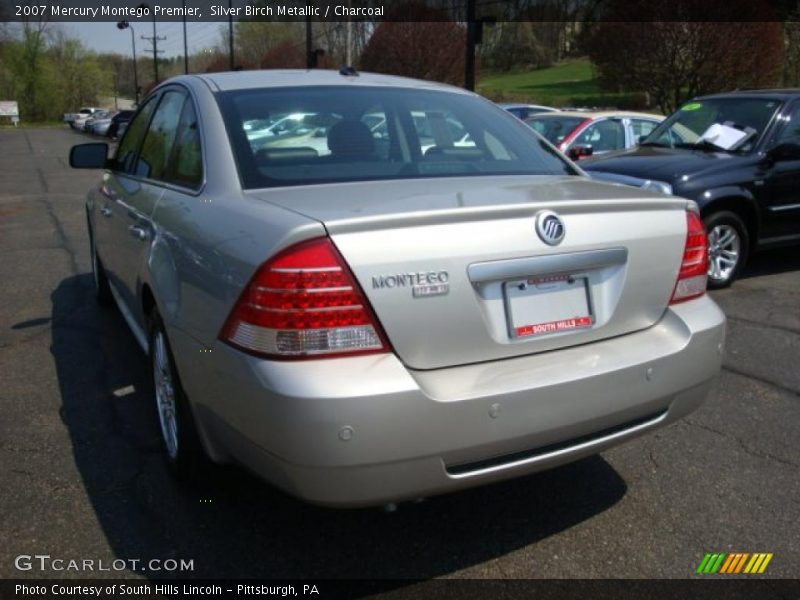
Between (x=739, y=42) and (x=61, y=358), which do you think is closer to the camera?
(x=61, y=358)

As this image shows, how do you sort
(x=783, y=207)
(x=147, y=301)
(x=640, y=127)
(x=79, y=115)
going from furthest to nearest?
(x=79, y=115) < (x=640, y=127) < (x=783, y=207) < (x=147, y=301)

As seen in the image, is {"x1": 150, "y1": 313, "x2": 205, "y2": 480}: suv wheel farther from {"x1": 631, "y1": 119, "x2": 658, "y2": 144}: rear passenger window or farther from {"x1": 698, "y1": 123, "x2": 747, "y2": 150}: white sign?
{"x1": 631, "y1": 119, "x2": 658, "y2": 144}: rear passenger window

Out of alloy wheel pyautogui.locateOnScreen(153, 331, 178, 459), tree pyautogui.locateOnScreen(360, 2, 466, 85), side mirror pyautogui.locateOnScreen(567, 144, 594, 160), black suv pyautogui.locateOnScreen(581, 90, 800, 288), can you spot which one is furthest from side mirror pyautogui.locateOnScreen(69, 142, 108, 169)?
tree pyautogui.locateOnScreen(360, 2, 466, 85)

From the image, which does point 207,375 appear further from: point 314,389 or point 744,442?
point 744,442

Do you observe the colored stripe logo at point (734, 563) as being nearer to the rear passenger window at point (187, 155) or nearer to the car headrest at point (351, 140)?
the car headrest at point (351, 140)

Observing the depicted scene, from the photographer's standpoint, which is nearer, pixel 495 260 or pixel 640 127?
pixel 495 260

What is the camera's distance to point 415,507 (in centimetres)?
305

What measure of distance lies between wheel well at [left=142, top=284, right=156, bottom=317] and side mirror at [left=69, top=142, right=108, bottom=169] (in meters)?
1.68

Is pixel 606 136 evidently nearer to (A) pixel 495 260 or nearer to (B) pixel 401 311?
Result: (A) pixel 495 260

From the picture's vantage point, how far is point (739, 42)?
71.7 ft

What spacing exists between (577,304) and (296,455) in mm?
1037

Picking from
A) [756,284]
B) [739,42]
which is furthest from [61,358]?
[739,42]

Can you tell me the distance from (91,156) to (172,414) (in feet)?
7.47

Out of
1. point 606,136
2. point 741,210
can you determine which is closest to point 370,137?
point 741,210
